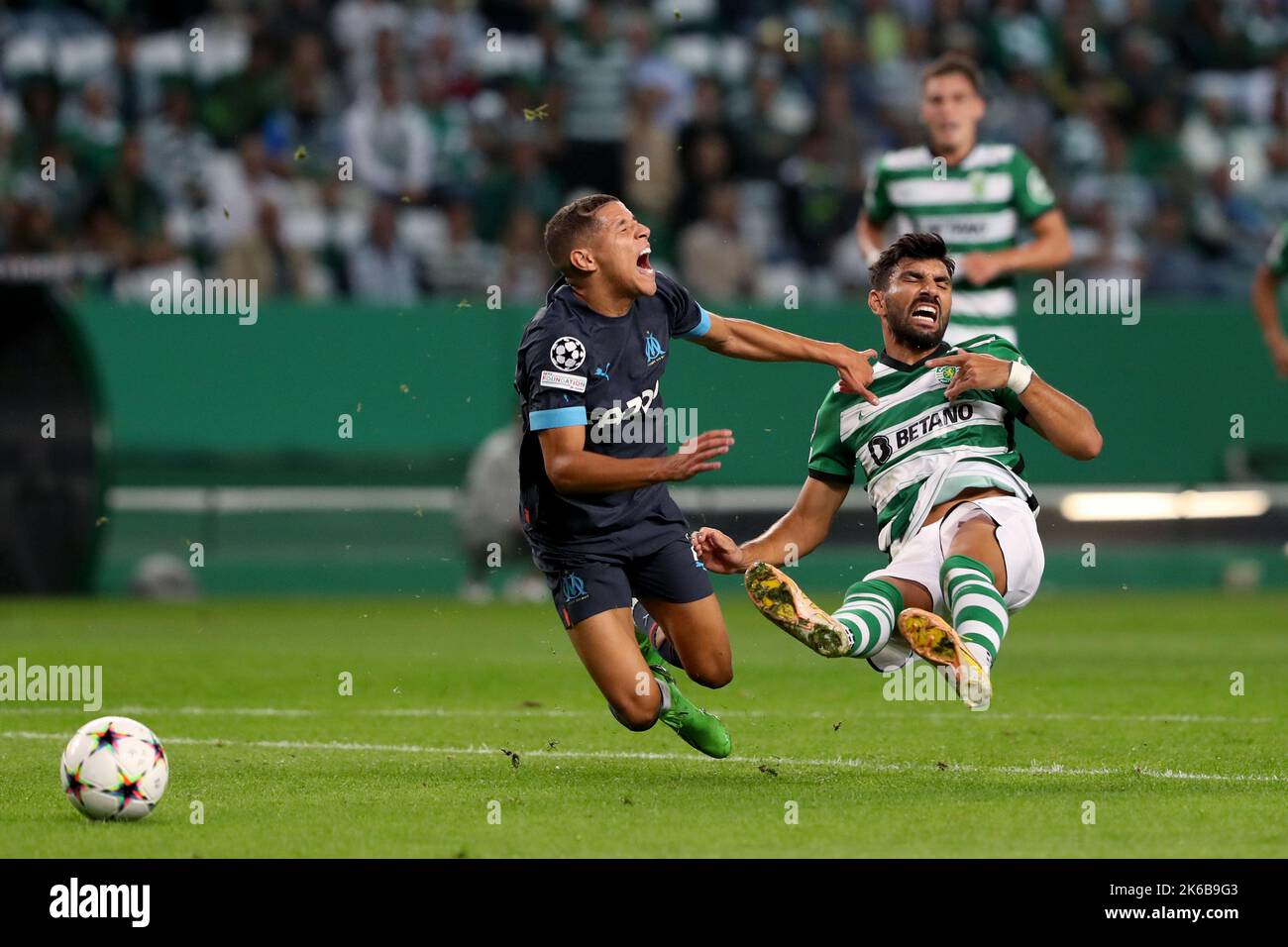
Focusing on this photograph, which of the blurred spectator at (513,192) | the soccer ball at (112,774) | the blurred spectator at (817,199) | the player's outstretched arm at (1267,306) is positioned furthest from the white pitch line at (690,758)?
the blurred spectator at (817,199)

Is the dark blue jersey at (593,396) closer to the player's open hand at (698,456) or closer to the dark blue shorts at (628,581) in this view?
the dark blue shorts at (628,581)

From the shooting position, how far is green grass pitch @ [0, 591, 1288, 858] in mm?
5508

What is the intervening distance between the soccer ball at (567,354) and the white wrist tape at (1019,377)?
135 centimetres

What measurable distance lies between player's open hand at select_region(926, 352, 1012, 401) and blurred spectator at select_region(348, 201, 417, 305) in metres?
9.80

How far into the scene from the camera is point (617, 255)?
22.9ft

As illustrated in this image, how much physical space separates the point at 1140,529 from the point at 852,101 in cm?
465

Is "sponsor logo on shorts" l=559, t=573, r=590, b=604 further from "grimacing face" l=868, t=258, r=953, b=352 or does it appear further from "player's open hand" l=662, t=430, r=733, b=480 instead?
"grimacing face" l=868, t=258, r=953, b=352

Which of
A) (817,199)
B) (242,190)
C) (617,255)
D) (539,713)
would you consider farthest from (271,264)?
(617,255)

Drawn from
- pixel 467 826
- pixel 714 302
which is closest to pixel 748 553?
pixel 467 826

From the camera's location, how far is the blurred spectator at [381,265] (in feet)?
52.8

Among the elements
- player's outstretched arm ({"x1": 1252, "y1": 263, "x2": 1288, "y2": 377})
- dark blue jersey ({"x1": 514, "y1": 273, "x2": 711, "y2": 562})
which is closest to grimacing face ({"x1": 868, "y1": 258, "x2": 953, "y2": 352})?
dark blue jersey ({"x1": 514, "y1": 273, "x2": 711, "y2": 562})

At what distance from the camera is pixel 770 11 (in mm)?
18844

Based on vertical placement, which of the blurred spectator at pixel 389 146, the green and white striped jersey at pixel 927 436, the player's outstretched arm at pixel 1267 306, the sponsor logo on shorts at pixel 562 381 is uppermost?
the blurred spectator at pixel 389 146

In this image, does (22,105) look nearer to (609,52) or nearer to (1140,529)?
(609,52)
